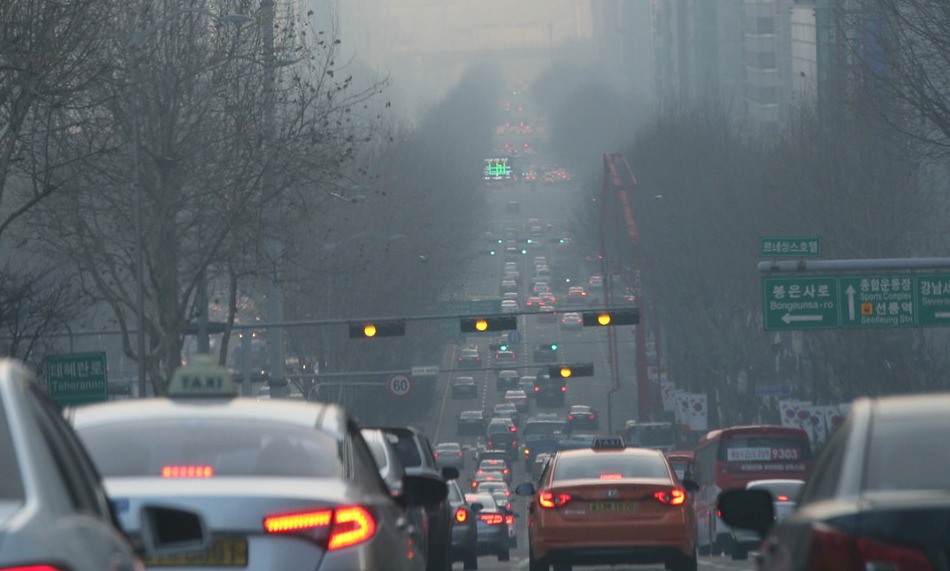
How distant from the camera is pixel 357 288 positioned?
65750mm

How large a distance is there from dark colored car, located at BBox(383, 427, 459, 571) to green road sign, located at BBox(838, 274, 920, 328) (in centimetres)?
2015

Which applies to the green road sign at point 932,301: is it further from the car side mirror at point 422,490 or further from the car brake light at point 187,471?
the car brake light at point 187,471

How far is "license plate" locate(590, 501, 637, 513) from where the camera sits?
17.1 metres

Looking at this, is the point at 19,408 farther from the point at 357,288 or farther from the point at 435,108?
the point at 435,108

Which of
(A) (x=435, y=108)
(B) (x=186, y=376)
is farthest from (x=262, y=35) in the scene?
(A) (x=435, y=108)

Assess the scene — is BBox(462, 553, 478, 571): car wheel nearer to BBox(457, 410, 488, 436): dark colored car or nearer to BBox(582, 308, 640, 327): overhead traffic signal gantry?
BBox(582, 308, 640, 327): overhead traffic signal gantry

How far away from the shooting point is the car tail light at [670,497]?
17.1 metres

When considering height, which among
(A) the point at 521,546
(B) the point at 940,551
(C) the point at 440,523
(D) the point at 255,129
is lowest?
(A) the point at 521,546

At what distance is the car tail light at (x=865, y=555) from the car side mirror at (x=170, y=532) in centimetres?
160

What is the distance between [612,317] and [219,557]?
37.4 meters

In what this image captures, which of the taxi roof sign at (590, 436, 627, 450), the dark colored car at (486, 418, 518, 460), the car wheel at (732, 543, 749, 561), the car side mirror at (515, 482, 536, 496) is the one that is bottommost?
the dark colored car at (486, 418, 518, 460)

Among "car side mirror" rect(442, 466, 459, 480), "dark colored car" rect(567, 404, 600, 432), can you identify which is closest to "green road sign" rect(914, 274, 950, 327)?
"car side mirror" rect(442, 466, 459, 480)

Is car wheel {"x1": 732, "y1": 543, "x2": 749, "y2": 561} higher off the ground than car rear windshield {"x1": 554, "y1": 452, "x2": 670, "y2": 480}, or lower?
lower

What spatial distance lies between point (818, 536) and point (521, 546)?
45576mm
